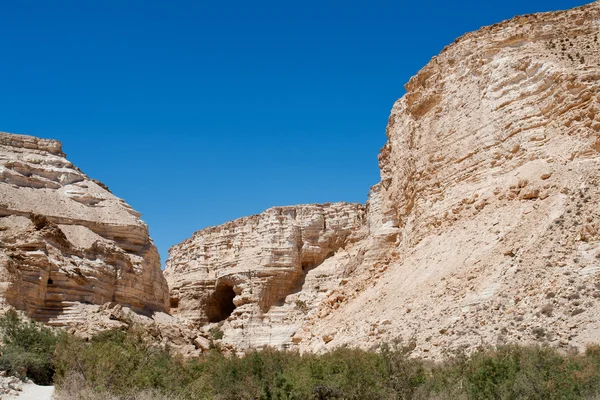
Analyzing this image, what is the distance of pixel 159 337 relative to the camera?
28.9 metres

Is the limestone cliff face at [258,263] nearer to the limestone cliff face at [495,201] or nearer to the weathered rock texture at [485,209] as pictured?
the weathered rock texture at [485,209]

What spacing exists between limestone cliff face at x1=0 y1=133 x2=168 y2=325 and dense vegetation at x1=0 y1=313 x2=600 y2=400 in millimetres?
7893

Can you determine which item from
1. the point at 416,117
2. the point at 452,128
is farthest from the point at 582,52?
the point at 416,117

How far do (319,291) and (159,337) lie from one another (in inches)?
937

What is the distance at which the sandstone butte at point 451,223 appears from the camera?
23328mm

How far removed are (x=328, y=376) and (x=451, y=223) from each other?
58.4ft

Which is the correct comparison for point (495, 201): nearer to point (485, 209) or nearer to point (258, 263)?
point (485, 209)

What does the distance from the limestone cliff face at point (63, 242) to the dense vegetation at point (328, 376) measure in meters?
7.89

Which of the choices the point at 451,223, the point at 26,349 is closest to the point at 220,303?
the point at 451,223

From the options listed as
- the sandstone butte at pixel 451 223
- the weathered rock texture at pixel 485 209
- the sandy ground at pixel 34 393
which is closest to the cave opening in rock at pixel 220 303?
the weathered rock texture at pixel 485 209

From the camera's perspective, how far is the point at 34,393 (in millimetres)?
16719

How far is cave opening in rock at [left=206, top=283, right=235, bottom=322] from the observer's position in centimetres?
5784

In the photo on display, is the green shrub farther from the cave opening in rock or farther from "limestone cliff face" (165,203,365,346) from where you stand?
the cave opening in rock

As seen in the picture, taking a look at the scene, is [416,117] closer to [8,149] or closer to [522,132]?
[522,132]
